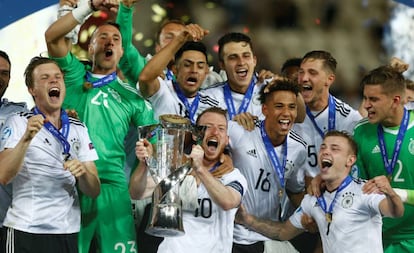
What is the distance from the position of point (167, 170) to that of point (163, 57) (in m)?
0.61

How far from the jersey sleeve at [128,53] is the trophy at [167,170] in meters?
0.66

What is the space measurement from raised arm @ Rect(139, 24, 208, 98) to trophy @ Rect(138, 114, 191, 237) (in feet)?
1.19

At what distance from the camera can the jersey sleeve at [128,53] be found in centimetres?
537

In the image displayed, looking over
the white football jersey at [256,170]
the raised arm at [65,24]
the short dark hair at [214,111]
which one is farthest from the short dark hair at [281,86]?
the raised arm at [65,24]

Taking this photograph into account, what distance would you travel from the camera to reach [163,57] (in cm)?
517

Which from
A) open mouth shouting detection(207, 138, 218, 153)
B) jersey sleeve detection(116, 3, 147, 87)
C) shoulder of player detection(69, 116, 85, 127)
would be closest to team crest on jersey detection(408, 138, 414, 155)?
open mouth shouting detection(207, 138, 218, 153)

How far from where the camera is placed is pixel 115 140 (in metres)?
5.31

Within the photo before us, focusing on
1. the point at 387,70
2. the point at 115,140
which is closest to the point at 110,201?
the point at 115,140

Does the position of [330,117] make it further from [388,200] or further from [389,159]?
[388,200]

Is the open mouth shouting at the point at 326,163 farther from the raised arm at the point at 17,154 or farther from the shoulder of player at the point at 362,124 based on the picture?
the raised arm at the point at 17,154

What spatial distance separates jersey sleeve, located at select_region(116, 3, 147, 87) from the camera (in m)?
5.37

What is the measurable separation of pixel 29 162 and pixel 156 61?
812mm

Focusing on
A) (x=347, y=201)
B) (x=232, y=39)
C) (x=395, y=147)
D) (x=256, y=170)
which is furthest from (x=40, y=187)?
(x=395, y=147)

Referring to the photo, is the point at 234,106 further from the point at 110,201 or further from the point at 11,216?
the point at 11,216
